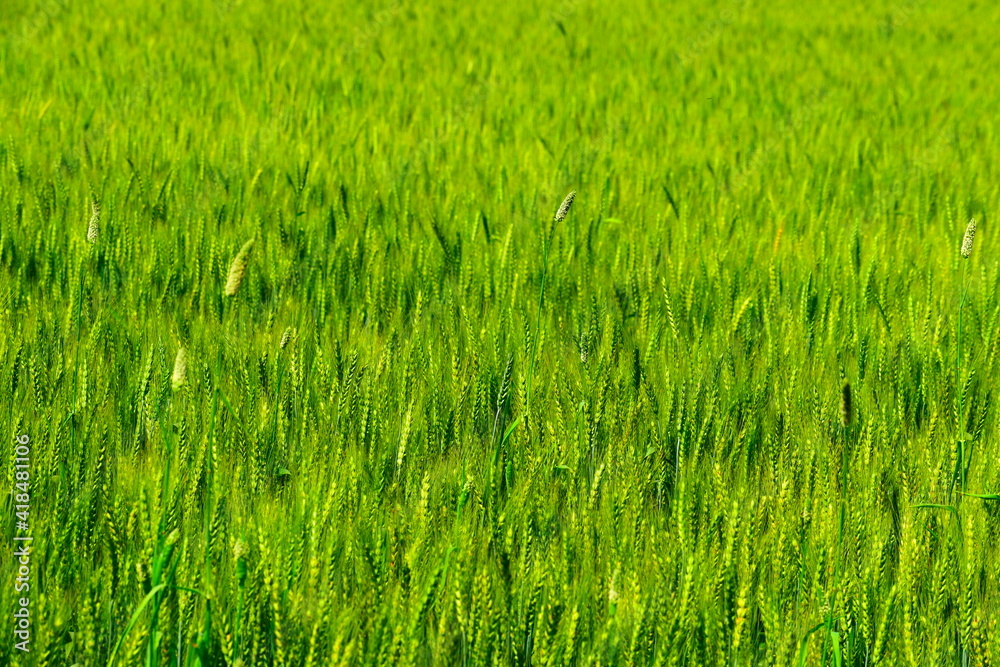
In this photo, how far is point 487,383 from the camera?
1.75 metres

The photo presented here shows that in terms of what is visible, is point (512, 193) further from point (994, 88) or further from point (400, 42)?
point (994, 88)

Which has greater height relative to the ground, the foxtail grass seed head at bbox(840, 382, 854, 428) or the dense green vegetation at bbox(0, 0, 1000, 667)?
the foxtail grass seed head at bbox(840, 382, 854, 428)

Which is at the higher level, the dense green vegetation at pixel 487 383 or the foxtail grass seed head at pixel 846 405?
the foxtail grass seed head at pixel 846 405

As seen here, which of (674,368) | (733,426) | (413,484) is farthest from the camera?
(674,368)

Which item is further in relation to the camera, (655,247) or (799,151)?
(799,151)

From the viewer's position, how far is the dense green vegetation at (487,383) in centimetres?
117

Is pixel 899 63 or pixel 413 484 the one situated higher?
pixel 899 63

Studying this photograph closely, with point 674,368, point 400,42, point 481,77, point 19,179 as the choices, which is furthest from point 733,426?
point 400,42

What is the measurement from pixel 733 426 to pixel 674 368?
0.17m

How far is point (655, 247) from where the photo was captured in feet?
8.56

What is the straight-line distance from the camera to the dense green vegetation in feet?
3.85

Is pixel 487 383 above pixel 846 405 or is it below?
below

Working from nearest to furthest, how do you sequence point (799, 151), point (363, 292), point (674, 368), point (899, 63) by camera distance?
point (674, 368) < point (363, 292) < point (799, 151) < point (899, 63)

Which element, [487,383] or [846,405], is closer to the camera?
[846,405]
